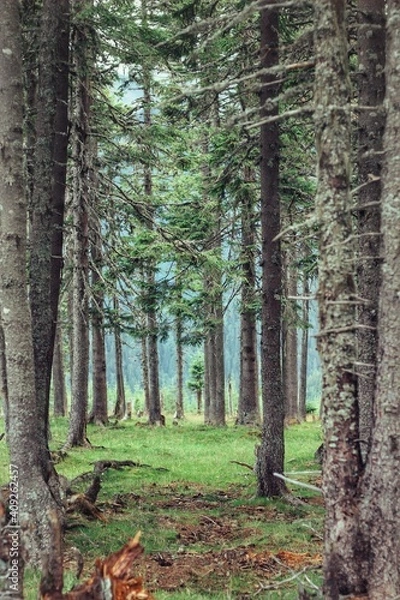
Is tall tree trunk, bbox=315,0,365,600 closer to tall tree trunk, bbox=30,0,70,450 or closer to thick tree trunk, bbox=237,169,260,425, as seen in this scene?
tall tree trunk, bbox=30,0,70,450

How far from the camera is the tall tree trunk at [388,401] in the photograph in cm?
465

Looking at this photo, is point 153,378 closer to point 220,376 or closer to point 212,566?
point 220,376

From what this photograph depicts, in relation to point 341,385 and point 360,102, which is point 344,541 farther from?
point 360,102

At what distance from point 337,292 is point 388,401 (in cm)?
92

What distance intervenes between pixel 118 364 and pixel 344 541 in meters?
27.2

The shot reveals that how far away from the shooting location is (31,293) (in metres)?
8.46

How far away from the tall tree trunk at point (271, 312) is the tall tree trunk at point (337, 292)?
20.1 feet

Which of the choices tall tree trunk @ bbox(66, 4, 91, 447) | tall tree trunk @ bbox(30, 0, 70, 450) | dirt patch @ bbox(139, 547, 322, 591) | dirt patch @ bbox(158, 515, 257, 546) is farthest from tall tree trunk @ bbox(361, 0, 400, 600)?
tall tree trunk @ bbox(66, 4, 91, 447)

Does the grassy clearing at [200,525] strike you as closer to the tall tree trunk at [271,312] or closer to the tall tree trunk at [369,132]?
the tall tree trunk at [271,312]

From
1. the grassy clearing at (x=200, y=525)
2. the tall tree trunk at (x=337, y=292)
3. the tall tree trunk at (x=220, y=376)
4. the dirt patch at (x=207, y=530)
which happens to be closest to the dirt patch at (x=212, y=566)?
the grassy clearing at (x=200, y=525)

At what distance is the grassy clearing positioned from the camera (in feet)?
21.9

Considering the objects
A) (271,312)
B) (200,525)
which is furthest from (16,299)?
(271,312)

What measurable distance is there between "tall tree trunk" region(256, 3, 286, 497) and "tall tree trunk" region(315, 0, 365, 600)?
6.14 metres

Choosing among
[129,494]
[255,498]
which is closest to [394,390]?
→ [255,498]
